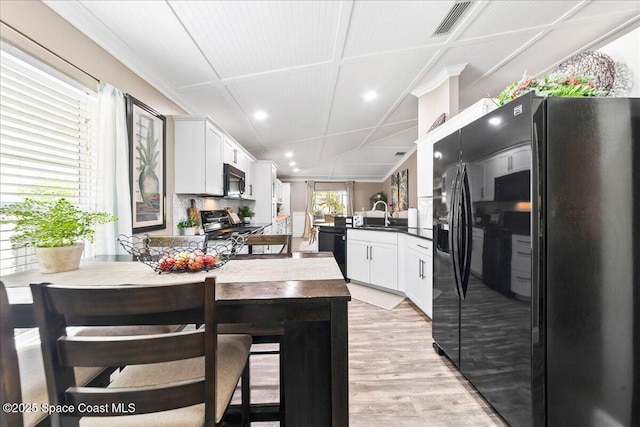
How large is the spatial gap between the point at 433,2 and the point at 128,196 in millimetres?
2698

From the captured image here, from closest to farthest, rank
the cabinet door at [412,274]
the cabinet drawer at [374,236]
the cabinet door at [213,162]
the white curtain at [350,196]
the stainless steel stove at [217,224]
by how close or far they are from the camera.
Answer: the cabinet door at [412,274]
the cabinet door at [213,162]
the stainless steel stove at [217,224]
the cabinet drawer at [374,236]
the white curtain at [350,196]

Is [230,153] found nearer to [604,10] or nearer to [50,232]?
[50,232]

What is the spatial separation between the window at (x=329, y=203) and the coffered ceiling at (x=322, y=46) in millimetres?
6621

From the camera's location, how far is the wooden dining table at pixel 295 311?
88 centimetres

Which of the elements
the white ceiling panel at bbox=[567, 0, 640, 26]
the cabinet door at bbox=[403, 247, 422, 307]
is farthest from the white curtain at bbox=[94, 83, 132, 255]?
the white ceiling panel at bbox=[567, 0, 640, 26]

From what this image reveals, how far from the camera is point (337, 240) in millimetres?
4371

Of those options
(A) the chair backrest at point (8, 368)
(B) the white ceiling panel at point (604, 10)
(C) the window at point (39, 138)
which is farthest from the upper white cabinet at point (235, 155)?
(B) the white ceiling panel at point (604, 10)

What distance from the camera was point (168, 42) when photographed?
1997 mm

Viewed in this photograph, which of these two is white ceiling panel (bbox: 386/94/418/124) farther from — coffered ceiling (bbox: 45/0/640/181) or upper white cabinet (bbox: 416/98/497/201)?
upper white cabinet (bbox: 416/98/497/201)

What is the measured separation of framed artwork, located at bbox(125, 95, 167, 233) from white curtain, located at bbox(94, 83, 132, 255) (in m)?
0.23

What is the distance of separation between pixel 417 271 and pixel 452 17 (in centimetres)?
240

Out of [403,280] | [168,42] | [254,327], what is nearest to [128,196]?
[168,42]

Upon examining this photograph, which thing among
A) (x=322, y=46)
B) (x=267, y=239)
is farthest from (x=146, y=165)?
(x=322, y=46)

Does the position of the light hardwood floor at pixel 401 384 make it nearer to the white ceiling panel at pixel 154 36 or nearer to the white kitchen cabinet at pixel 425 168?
the white kitchen cabinet at pixel 425 168
